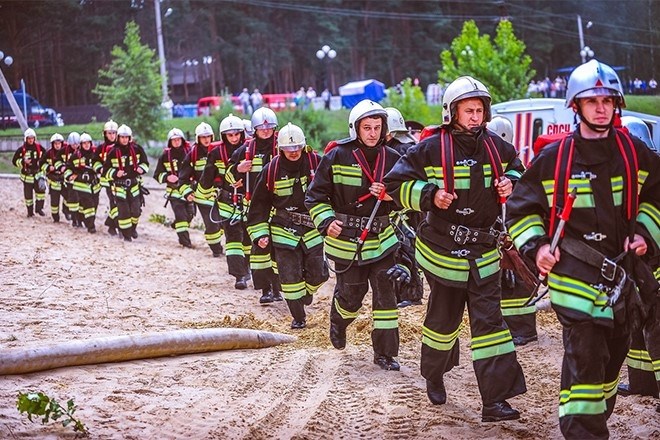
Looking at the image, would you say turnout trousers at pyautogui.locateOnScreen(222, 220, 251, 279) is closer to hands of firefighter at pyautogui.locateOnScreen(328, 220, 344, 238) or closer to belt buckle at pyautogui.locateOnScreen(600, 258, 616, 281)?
hands of firefighter at pyautogui.locateOnScreen(328, 220, 344, 238)

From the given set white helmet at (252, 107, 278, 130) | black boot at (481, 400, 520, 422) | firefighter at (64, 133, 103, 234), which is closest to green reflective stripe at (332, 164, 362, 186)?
black boot at (481, 400, 520, 422)

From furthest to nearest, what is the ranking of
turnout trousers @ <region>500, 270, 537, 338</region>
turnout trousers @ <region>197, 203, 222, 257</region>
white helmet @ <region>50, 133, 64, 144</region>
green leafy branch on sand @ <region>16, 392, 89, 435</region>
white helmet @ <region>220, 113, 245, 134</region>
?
white helmet @ <region>50, 133, 64, 144</region>, turnout trousers @ <region>197, 203, 222, 257</region>, white helmet @ <region>220, 113, 245, 134</region>, turnout trousers @ <region>500, 270, 537, 338</region>, green leafy branch on sand @ <region>16, 392, 89, 435</region>

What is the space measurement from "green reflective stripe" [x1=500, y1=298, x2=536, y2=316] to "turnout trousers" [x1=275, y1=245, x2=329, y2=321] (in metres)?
2.16

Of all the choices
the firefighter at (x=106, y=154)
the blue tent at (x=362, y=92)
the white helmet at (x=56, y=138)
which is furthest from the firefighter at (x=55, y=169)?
the blue tent at (x=362, y=92)

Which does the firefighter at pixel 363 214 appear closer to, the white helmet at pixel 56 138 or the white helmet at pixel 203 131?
the white helmet at pixel 203 131

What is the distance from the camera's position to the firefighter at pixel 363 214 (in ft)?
30.2

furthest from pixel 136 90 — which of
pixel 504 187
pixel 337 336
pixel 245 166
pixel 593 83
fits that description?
pixel 593 83

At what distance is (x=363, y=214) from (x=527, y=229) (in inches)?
125

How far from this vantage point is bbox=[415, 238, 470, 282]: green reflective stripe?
7.50 meters

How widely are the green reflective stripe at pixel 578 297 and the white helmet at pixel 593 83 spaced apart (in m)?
1.06

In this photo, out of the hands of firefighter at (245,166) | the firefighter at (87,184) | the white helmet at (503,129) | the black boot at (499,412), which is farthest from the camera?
the firefighter at (87,184)

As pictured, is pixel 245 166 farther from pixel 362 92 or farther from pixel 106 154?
pixel 362 92

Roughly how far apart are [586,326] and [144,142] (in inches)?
1390

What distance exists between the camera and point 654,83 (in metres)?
22.7
